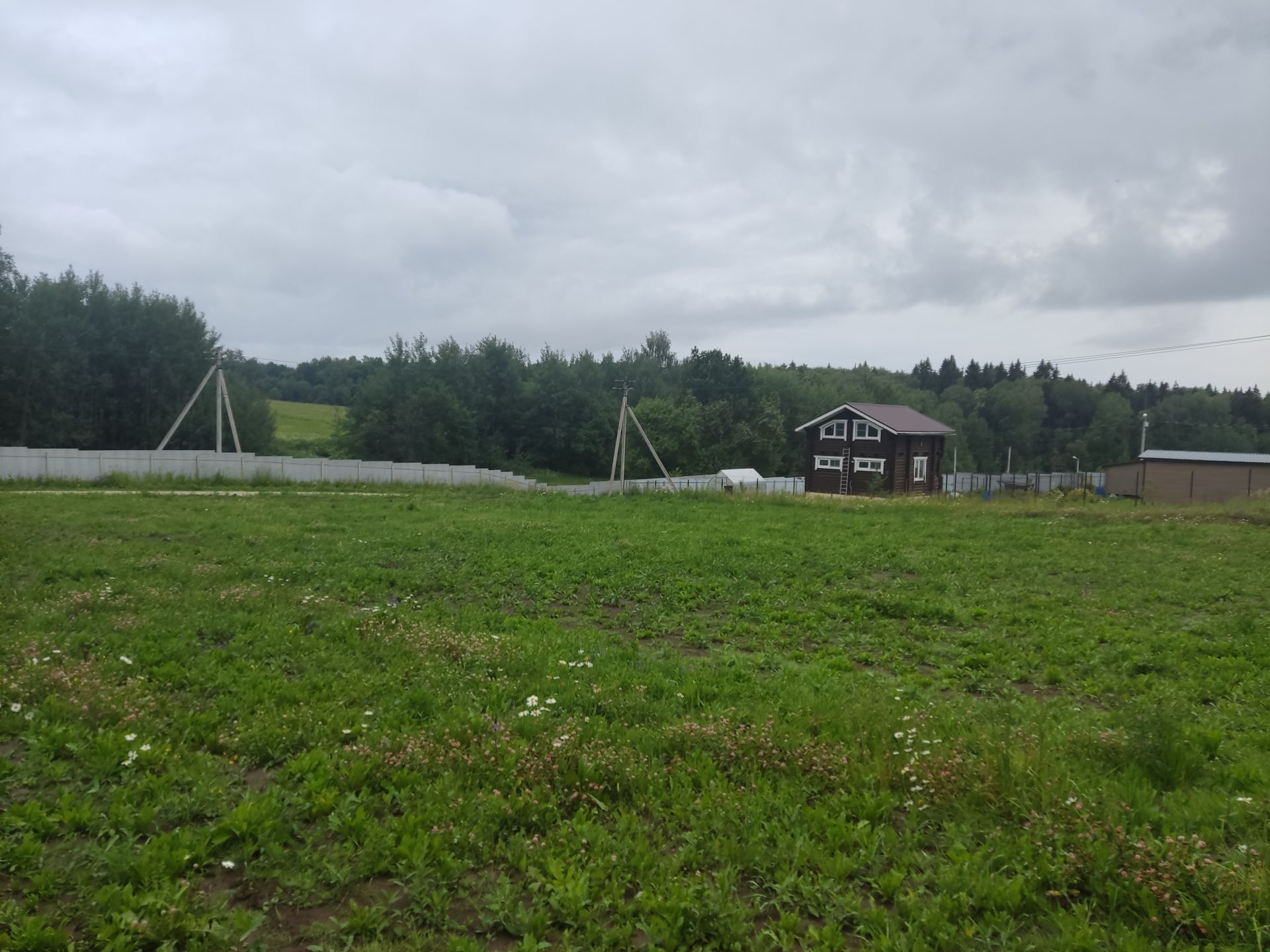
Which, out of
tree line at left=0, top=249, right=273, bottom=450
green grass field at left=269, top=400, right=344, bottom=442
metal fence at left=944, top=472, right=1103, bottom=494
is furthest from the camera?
green grass field at left=269, top=400, right=344, bottom=442

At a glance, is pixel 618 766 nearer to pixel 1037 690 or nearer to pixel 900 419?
pixel 1037 690

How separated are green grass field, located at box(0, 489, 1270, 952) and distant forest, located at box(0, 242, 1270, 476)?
39.9 metres

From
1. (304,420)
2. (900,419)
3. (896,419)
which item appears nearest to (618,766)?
(896,419)

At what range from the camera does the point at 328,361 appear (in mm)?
87312

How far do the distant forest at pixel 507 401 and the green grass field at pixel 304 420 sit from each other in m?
2.18

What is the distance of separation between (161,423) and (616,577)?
44.5 meters

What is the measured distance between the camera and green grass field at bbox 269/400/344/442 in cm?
5925

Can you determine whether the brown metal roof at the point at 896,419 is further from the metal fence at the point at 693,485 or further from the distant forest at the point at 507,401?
the distant forest at the point at 507,401

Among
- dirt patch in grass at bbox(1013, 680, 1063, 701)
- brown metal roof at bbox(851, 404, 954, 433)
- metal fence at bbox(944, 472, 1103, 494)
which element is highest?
brown metal roof at bbox(851, 404, 954, 433)

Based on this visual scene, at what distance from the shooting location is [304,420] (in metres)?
68.7

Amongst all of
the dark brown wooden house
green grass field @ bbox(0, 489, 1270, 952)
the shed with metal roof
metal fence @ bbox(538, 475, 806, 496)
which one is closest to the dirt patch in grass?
green grass field @ bbox(0, 489, 1270, 952)

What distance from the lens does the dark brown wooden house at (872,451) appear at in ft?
153

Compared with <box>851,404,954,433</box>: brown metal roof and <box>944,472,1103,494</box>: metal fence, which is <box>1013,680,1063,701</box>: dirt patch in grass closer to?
<box>851,404,954,433</box>: brown metal roof

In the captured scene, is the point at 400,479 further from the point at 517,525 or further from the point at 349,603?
the point at 349,603
